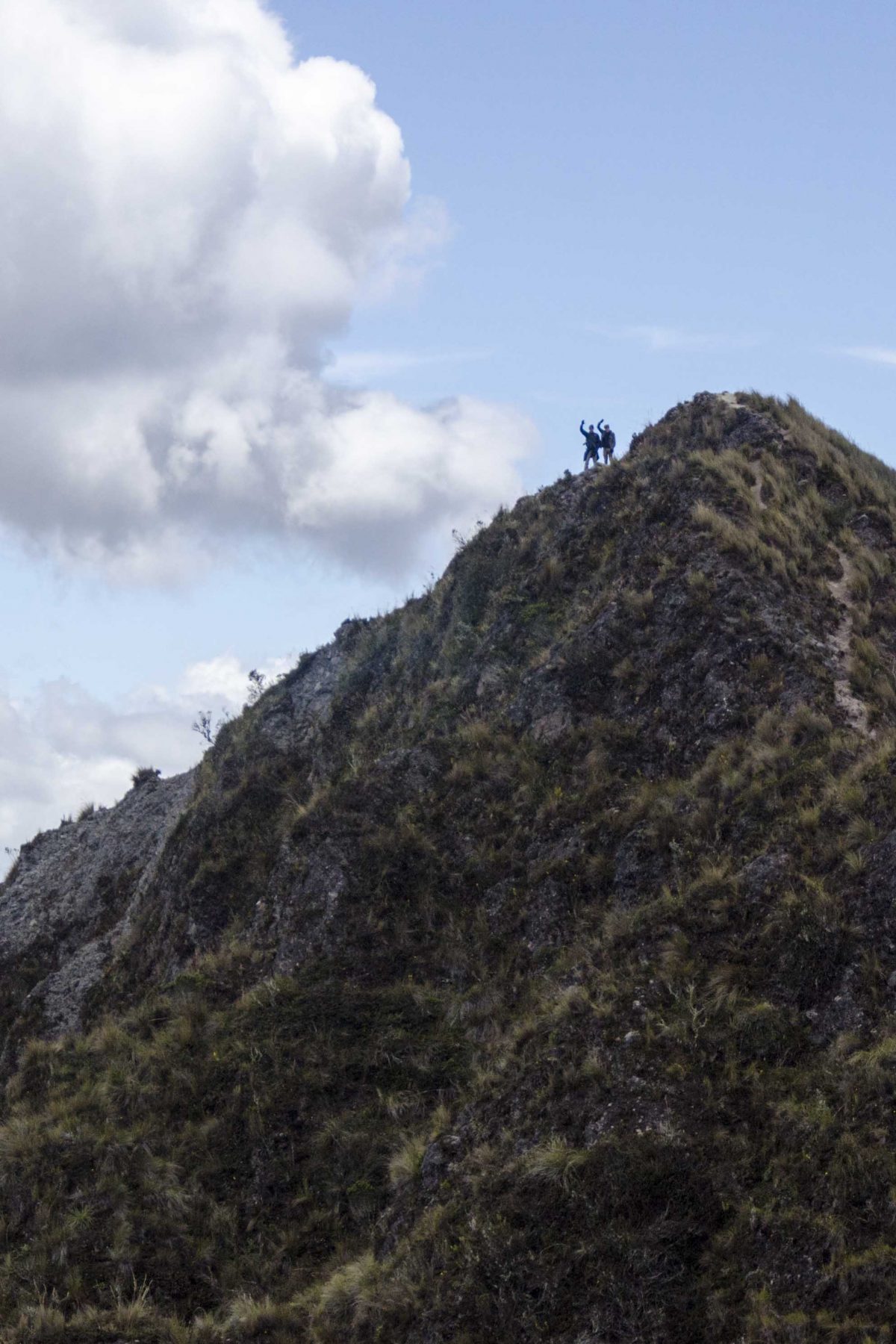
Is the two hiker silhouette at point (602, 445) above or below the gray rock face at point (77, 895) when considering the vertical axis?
above

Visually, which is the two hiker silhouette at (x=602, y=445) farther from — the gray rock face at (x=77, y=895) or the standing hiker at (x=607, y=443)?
the gray rock face at (x=77, y=895)

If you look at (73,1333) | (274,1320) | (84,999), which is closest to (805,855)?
(274,1320)

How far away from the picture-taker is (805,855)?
1684 cm

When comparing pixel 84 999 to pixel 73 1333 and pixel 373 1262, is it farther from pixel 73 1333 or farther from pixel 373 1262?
pixel 373 1262

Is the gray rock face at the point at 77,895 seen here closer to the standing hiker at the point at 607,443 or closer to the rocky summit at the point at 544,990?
the rocky summit at the point at 544,990

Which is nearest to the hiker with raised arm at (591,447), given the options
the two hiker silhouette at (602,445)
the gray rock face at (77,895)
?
the two hiker silhouette at (602,445)

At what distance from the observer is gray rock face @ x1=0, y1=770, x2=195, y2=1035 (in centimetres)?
2709

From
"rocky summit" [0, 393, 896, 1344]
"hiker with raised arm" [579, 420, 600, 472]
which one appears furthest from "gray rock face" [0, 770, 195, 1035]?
"hiker with raised arm" [579, 420, 600, 472]

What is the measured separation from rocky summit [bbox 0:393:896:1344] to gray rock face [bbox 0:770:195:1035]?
23 cm

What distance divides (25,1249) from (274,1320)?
4366 mm

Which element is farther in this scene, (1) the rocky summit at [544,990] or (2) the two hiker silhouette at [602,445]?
(2) the two hiker silhouette at [602,445]

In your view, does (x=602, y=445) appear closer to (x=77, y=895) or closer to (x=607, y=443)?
(x=607, y=443)

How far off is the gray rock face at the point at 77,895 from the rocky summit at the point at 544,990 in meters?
0.23

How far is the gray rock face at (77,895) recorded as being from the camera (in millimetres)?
27094
